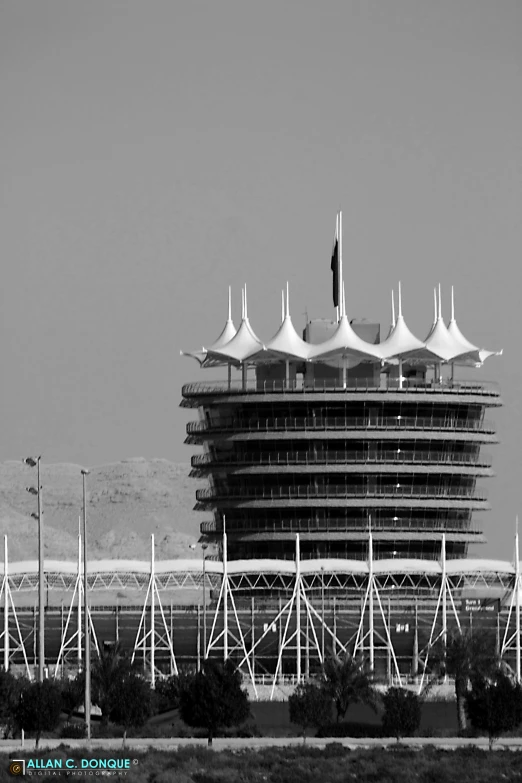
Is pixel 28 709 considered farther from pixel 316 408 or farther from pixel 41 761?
pixel 316 408

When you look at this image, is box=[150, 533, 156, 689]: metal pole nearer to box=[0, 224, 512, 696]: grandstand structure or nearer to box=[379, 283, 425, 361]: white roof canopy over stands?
box=[0, 224, 512, 696]: grandstand structure

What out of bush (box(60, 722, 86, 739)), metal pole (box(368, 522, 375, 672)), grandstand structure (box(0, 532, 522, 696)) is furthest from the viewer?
grandstand structure (box(0, 532, 522, 696))

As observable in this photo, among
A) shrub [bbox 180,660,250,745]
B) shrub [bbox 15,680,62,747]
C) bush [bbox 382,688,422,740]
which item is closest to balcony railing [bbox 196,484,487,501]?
bush [bbox 382,688,422,740]

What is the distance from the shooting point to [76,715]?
117 metres

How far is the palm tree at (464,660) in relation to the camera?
117625 millimetres

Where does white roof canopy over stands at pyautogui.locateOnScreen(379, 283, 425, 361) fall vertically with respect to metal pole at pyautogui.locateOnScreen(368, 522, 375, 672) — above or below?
above

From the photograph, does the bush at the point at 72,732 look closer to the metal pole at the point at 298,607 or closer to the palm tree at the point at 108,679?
the palm tree at the point at 108,679

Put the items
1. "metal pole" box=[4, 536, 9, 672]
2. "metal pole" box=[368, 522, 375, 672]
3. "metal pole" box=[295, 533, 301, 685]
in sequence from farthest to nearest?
"metal pole" box=[4, 536, 9, 672], "metal pole" box=[368, 522, 375, 672], "metal pole" box=[295, 533, 301, 685]

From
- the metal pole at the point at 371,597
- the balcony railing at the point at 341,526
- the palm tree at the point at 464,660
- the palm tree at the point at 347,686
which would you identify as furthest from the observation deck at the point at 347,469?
the palm tree at the point at 347,686

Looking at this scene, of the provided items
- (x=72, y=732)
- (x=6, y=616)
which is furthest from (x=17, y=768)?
(x=6, y=616)

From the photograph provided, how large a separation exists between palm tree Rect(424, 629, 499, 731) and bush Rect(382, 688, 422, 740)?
24.7 ft

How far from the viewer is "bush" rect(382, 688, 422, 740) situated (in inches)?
4195

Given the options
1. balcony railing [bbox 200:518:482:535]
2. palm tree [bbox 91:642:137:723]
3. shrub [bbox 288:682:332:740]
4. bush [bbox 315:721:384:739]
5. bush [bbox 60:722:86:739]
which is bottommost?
bush [bbox 315:721:384:739]

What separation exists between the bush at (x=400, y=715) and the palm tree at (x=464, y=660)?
7514mm
